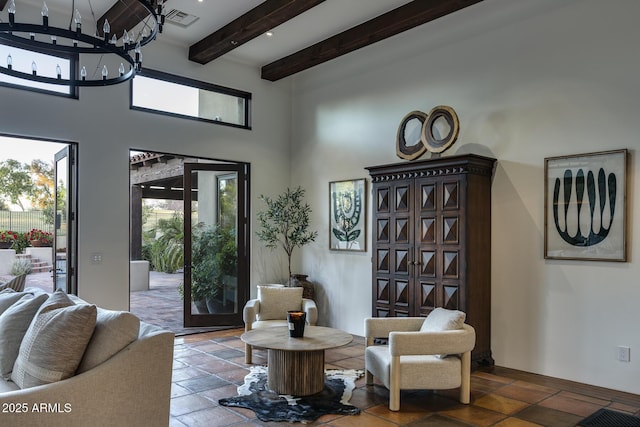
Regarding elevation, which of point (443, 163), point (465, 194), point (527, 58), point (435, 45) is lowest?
point (465, 194)

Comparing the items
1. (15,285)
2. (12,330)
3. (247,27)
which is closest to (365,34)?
(247,27)

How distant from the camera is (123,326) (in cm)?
247

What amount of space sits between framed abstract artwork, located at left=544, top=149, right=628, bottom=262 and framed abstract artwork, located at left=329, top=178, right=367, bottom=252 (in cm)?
238

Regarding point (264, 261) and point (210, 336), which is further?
point (264, 261)

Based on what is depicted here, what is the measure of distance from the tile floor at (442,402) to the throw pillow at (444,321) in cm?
58

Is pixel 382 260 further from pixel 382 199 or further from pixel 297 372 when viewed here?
pixel 297 372

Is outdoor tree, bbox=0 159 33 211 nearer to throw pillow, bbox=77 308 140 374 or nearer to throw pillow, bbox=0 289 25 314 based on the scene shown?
throw pillow, bbox=0 289 25 314

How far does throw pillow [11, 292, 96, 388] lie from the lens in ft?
7.68

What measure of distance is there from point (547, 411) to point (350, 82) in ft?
15.2

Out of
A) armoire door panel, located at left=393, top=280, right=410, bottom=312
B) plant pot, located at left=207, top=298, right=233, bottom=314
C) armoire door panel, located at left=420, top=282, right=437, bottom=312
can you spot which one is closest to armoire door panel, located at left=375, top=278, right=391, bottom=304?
armoire door panel, located at left=393, top=280, right=410, bottom=312

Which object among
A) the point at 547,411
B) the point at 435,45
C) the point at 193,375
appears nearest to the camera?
the point at 547,411

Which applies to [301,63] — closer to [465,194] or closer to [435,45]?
[435,45]

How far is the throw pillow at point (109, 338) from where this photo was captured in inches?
94.9

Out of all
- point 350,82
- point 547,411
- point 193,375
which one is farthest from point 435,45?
point 193,375
